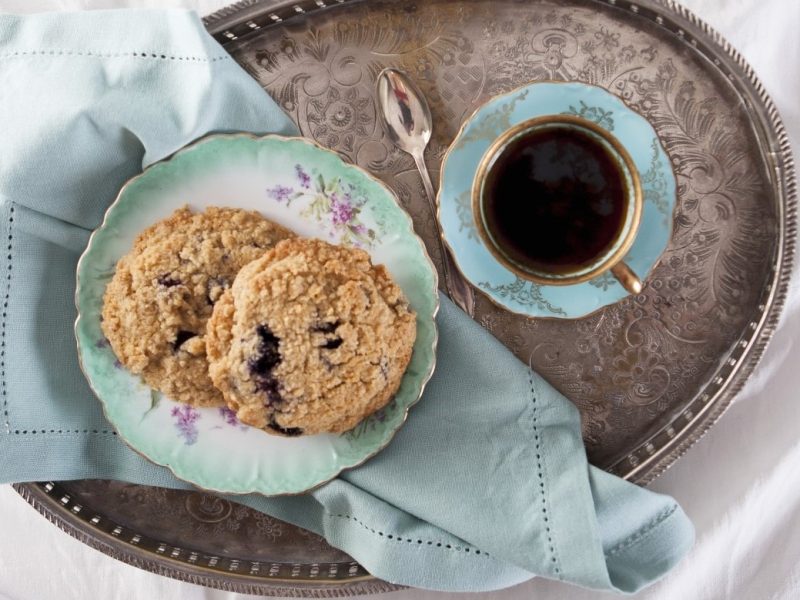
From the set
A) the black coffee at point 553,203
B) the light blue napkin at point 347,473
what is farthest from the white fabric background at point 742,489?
the black coffee at point 553,203

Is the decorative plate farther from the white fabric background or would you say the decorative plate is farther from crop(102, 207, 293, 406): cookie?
the white fabric background

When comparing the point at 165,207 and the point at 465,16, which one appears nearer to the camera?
the point at 165,207

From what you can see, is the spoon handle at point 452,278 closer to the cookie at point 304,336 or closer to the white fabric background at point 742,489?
the cookie at point 304,336

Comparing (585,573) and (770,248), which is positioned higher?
(770,248)

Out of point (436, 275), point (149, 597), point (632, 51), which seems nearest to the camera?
point (436, 275)

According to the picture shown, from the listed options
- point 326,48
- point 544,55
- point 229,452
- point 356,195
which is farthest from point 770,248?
point 229,452

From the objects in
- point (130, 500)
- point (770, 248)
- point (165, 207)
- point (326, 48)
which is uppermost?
point (770, 248)

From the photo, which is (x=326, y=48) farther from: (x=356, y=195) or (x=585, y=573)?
(x=585, y=573)
